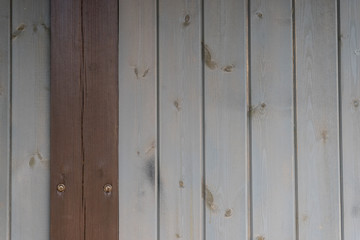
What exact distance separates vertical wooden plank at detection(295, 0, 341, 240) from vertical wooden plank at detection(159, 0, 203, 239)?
0.34 metres

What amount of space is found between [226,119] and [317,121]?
0.30 m

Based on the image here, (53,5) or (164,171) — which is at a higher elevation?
(53,5)

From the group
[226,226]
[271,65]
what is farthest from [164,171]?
[271,65]

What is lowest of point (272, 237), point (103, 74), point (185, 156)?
point (272, 237)

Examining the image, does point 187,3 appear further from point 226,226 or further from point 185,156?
point 226,226

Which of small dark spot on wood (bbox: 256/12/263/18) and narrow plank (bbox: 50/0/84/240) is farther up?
small dark spot on wood (bbox: 256/12/263/18)

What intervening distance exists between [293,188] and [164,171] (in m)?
0.43

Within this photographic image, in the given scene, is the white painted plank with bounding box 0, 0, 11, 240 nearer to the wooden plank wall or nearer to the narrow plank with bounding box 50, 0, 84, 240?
the wooden plank wall

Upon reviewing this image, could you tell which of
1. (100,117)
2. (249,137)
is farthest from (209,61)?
(100,117)

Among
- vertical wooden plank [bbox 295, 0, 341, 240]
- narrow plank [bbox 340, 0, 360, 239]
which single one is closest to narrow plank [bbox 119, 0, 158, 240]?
vertical wooden plank [bbox 295, 0, 341, 240]

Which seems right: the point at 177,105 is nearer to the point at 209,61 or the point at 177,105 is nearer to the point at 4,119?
the point at 209,61

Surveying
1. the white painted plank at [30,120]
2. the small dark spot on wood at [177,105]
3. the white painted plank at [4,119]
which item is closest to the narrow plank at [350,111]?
the small dark spot on wood at [177,105]

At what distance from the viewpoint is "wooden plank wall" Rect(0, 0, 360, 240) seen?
54.2 inches

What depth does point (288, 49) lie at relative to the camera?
140 centimetres
